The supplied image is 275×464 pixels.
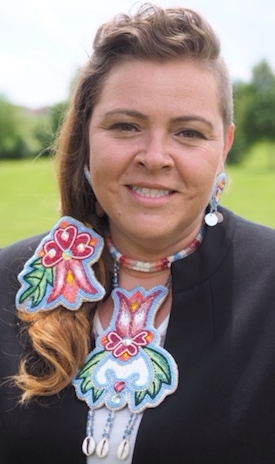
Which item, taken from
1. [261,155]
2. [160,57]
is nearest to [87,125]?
[160,57]

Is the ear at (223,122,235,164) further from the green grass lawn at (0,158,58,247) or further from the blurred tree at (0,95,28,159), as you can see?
the blurred tree at (0,95,28,159)

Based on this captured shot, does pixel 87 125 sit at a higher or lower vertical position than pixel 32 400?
higher

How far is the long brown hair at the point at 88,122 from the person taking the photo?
234cm

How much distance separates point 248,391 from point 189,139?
776mm

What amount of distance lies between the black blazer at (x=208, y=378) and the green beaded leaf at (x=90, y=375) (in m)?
0.05

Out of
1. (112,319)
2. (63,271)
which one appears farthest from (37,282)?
(112,319)

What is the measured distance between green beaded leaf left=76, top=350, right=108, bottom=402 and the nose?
63 centimetres

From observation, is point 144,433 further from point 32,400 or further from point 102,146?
point 102,146

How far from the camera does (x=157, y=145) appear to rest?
2283 mm

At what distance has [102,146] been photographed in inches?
94.0

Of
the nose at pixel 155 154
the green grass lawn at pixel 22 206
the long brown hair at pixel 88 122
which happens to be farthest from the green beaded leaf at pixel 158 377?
the green grass lawn at pixel 22 206

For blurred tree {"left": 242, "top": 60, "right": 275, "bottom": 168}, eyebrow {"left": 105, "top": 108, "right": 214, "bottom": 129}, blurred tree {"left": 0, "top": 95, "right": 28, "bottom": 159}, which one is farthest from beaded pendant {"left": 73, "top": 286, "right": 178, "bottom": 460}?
blurred tree {"left": 242, "top": 60, "right": 275, "bottom": 168}

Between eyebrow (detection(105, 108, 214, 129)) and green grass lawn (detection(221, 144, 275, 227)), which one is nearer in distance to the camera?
eyebrow (detection(105, 108, 214, 129))

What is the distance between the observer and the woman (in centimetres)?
228
